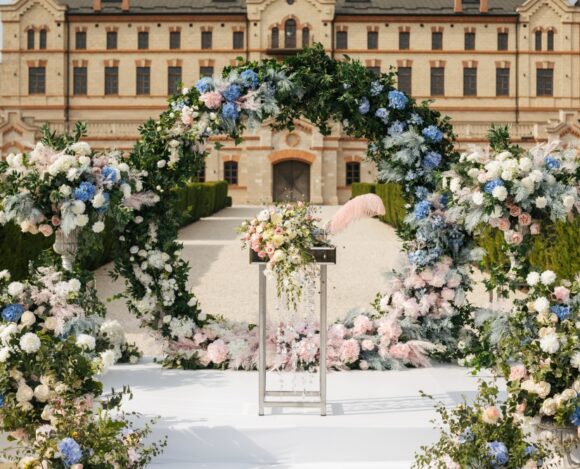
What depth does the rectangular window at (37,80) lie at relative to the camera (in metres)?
40.5

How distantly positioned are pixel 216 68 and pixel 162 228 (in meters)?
35.4

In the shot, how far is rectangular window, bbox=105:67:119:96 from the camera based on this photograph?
1602 inches

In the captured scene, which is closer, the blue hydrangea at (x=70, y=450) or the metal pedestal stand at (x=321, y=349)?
the blue hydrangea at (x=70, y=450)

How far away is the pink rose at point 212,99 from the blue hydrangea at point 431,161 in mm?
1774

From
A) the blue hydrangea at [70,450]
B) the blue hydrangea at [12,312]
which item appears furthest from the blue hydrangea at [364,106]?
the blue hydrangea at [70,450]

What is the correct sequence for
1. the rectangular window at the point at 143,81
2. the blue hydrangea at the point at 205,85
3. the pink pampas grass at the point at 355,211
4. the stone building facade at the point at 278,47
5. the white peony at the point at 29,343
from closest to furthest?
the white peony at the point at 29,343, the pink pampas grass at the point at 355,211, the blue hydrangea at the point at 205,85, the stone building facade at the point at 278,47, the rectangular window at the point at 143,81

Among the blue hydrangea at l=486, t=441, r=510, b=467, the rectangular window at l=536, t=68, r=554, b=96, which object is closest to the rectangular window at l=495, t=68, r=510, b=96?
the rectangular window at l=536, t=68, r=554, b=96

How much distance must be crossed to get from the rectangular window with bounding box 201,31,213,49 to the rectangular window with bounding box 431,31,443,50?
462 inches

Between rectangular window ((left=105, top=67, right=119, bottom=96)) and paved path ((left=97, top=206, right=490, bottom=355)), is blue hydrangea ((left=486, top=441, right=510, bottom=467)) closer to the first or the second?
paved path ((left=97, top=206, right=490, bottom=355))

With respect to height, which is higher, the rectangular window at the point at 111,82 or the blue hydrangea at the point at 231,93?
the rectangular window at the point at 111,82

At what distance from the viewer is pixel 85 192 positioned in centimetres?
533

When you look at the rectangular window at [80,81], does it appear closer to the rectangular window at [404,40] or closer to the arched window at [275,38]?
the arched window at [275,38]

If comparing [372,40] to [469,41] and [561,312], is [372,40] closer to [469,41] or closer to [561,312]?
[469,41]

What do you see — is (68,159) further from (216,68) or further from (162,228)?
(216,68)
